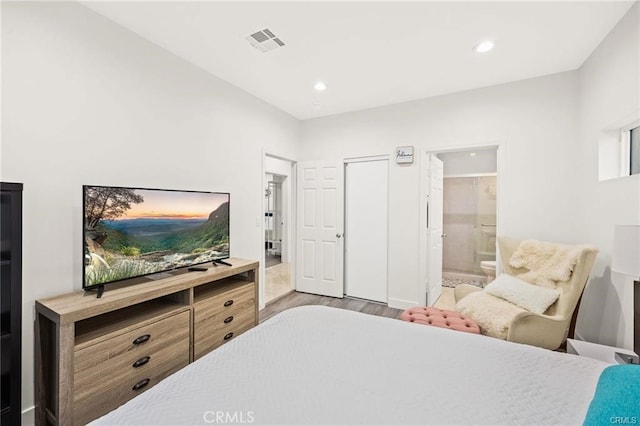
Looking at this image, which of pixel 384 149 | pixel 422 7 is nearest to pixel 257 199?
pixel 384 149

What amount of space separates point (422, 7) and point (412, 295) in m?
3.02

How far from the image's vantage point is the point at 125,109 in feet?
7.09

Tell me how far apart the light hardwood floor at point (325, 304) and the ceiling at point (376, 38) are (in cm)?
273

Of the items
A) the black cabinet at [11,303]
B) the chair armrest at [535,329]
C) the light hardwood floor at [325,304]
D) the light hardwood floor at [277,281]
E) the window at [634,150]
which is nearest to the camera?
the black cabinet at [11,303]

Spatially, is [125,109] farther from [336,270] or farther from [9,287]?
[336,270]

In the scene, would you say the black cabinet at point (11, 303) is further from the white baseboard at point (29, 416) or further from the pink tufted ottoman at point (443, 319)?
the pink tufted ottoman at point (443, 319)

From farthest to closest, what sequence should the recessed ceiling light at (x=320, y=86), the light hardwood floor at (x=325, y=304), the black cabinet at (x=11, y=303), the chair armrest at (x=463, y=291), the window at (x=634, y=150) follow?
1. the light hardwood floor at (x=325, y=304)
2. the recessed ceiling light at (x=320, y=86)
3. the chair armrest at (x=463, y=291)
4. the window at (x=634, y=150)
5. the black cabinet at (x=11, y=303)

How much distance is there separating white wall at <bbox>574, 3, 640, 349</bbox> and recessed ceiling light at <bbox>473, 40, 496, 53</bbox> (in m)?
0.82

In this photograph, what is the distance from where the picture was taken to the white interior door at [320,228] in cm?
402

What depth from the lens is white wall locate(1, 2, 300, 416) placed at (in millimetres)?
1655

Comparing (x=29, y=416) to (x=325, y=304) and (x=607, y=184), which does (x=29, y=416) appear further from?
(x=607, y=184)

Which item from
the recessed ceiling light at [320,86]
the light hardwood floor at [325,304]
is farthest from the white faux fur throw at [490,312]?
the recessed ceiling light at [320,86]

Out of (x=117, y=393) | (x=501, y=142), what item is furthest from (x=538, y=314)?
(x=117, y=393)

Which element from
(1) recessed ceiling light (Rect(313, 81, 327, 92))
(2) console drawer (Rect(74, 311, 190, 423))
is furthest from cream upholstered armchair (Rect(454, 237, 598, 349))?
(1) recessed ceiling light (Rect(313, 81, 327, 92))
